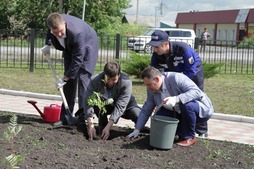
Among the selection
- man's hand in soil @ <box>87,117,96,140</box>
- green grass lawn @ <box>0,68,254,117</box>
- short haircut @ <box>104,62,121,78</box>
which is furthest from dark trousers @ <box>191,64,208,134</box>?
green grass lawn @ <box>0,68,254,117</box>

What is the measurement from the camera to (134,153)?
180 inches

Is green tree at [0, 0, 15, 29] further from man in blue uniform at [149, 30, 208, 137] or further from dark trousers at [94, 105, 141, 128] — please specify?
man in blue uniform at [149, 30, 208, 137]

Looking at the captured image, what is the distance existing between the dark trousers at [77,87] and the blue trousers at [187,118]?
1.10m

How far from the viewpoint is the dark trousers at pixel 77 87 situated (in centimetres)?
573

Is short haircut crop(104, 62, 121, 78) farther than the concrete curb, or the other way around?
the concrete curb

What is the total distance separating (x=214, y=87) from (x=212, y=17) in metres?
47.3

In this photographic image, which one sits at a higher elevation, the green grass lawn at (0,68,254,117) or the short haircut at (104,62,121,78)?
the short haircut at (104,62,121,78)

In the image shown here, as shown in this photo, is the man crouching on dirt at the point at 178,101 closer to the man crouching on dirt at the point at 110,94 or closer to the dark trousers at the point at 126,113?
the man crouching on dirt at the point at 110,94

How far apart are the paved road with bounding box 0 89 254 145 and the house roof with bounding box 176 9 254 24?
43.4m

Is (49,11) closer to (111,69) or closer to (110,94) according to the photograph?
(110,94)

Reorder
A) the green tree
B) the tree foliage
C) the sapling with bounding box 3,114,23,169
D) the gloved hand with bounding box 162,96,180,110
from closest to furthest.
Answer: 1. the sapling with bounding box 3,114,23,169
2. the gloved hand with bounding box 162,96,180,110
3. the tree foliage
4. the green tree

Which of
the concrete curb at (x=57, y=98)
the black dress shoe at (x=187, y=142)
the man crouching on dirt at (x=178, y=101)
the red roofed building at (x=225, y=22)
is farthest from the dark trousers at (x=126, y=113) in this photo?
the red roofed building at (x=225, y=22)

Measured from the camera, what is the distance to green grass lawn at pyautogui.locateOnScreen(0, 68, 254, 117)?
831 cm

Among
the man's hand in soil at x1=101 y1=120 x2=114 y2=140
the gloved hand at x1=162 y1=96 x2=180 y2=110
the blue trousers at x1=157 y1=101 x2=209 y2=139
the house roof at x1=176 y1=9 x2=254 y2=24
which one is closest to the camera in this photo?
the gloved hand at x1=162 y1=96 x2=180 y2=110
